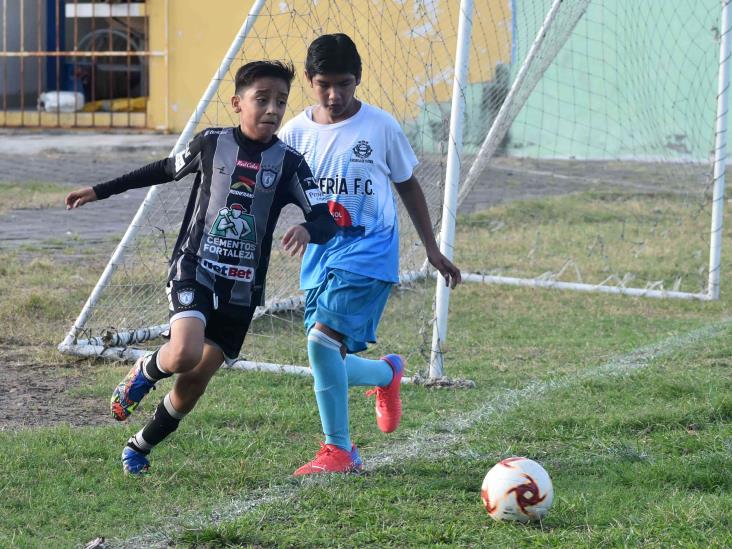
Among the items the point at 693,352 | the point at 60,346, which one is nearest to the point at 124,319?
the point at 60,346

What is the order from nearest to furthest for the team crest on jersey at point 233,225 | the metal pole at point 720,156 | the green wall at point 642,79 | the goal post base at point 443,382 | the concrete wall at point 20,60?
the team crest on jersey at point 233,225 < the goal post base at point 443,382 < the metal pole at point 720,156 < the green wall at point 642,79 < the concrete wall at point 20,60

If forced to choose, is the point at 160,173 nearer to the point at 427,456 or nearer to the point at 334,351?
the point at 334,351

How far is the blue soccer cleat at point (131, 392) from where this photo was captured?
4.33m

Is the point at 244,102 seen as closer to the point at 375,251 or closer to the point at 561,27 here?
the point at 375,251

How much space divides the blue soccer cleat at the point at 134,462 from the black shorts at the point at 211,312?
49cm

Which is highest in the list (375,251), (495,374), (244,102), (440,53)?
(440,53)

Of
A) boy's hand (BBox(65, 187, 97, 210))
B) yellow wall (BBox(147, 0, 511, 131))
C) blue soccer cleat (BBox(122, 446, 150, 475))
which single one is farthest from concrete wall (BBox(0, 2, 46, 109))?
blue soccer cleat (BBox(122, 446, 150, 475))

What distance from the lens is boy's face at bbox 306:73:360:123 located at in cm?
443

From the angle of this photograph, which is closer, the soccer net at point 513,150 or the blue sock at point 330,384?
the blue sock at point 330,384

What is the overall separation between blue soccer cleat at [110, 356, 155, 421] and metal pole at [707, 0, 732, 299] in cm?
522

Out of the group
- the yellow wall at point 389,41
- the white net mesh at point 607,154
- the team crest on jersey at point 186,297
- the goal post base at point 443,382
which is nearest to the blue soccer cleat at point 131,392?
the team crest on jersey at point 186,297

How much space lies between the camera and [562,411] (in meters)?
5.21

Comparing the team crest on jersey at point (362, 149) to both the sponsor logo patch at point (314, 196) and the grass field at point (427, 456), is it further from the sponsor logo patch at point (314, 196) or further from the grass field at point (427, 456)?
the grass field at point (427, 456)

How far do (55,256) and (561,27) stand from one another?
426 centimetres
